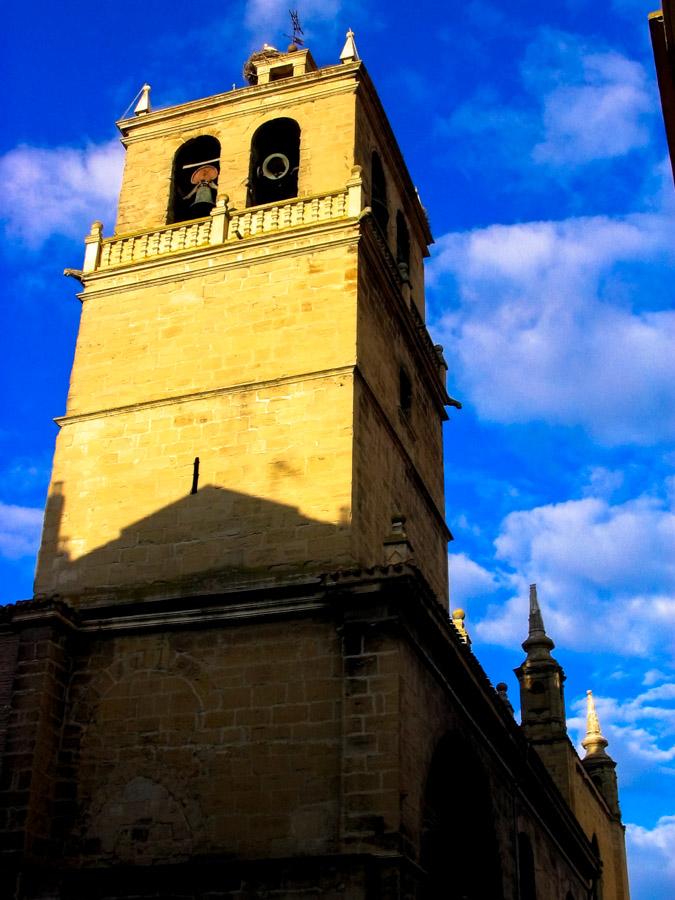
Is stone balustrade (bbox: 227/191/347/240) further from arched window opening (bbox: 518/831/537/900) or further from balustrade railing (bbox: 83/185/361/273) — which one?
arched window opening (bbox: 518/831/537/900)

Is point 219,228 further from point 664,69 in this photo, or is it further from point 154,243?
point 664,69

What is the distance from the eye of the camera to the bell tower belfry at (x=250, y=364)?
62.8 ft

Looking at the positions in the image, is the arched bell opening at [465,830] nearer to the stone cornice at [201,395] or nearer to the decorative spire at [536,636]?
the stone cornice at [201,395]

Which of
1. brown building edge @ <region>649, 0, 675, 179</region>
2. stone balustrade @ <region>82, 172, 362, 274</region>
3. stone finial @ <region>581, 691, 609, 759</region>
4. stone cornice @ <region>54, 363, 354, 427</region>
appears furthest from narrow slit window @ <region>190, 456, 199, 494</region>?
stone finial @ <region>581, 691, 609, 759</region>

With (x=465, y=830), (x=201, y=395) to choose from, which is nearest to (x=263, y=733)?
(x=465, y=830)

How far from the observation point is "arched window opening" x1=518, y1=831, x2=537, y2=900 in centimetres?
2228

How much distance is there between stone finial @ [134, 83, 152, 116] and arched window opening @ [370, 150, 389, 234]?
5236 millimetres

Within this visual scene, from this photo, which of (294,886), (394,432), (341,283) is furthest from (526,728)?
(294,886)

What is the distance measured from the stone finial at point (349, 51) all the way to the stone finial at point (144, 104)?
4.50m

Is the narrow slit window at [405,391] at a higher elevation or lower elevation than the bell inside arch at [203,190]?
lower

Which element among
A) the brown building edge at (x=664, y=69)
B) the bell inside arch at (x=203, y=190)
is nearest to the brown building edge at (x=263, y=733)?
the brown building edge at (x=664, y=69)

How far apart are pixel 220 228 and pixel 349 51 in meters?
5.43

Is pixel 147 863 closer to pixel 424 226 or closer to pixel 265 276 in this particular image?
pixel 265 276

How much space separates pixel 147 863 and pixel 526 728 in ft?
53.7
